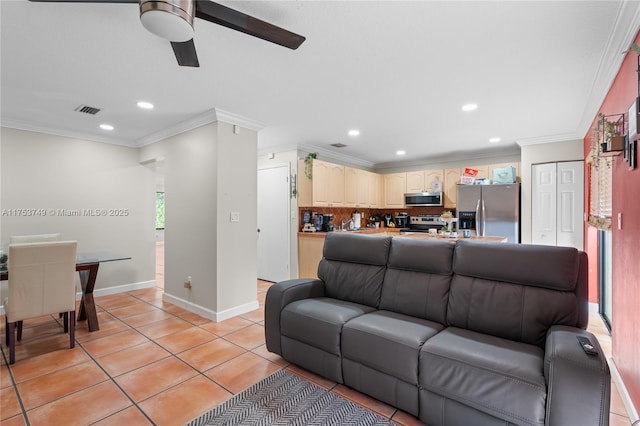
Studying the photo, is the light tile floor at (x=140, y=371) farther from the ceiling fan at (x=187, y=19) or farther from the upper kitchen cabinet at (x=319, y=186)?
the ceiling fan at (x=187, y=19)

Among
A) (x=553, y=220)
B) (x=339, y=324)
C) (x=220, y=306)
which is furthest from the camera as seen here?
(x=553, y=220)

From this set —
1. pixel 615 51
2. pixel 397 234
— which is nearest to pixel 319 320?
pixel 615 51

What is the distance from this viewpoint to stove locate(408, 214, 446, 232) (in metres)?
6.36

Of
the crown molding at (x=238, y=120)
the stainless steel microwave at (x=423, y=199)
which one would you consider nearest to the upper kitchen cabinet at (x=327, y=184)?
the crown molding at (x=238, y=120)

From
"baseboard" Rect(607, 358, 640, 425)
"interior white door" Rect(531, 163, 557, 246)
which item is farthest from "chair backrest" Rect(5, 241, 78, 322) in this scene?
"interior white door" Rect(531, 163, 557, 246)

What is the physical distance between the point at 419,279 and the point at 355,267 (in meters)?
0.61

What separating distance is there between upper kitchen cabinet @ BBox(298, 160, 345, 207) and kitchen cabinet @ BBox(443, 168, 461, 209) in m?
2.18

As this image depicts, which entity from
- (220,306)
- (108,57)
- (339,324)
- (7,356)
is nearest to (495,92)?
(339,324)

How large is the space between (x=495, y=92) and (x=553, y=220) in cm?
261

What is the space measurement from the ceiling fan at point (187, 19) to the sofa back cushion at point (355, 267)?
5.80ft

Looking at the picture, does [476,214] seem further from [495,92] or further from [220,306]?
[220,306]

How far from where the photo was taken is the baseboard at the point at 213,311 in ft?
11.9

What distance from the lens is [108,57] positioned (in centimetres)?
229

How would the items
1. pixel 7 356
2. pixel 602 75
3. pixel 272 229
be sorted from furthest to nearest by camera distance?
1. pixel 272 229
2. pixel 7 356
3. pixel 602 75
